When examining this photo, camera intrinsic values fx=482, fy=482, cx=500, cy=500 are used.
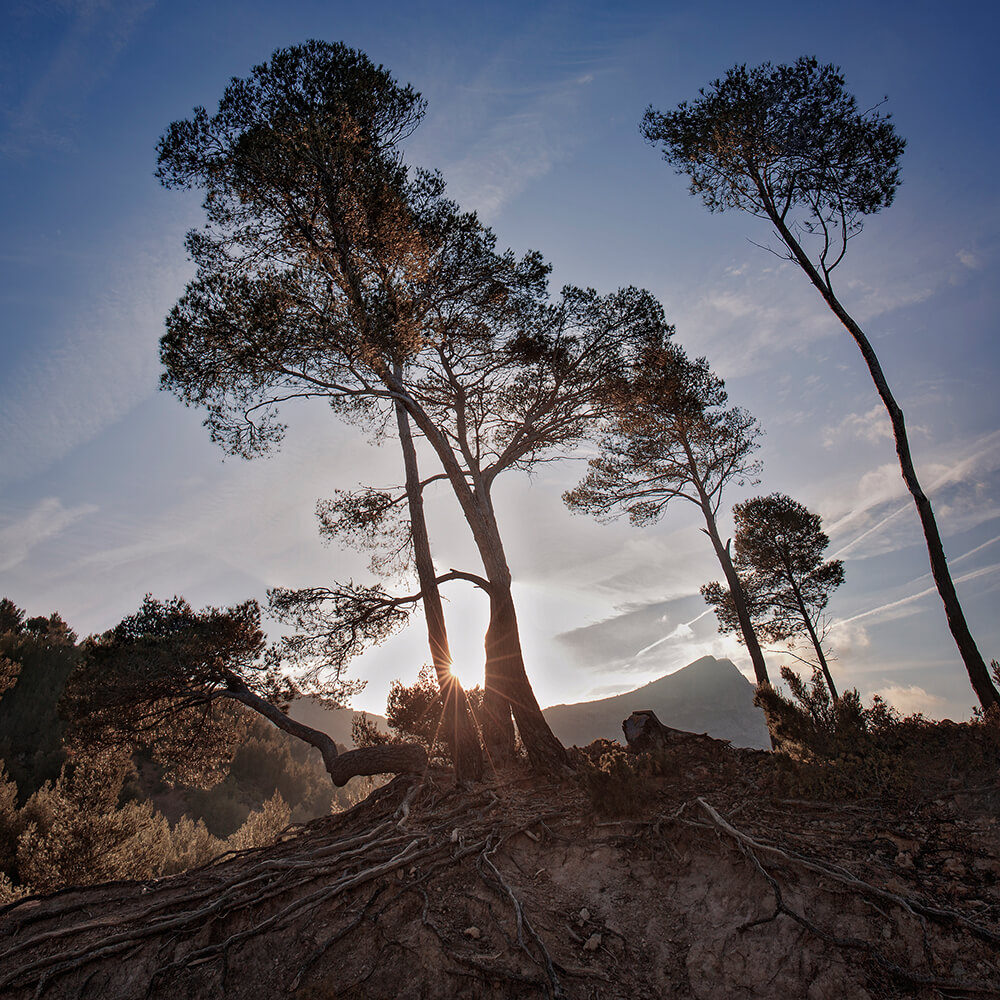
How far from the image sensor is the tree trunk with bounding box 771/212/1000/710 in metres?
7.35

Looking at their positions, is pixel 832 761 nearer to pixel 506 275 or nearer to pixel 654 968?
pixel 654 968

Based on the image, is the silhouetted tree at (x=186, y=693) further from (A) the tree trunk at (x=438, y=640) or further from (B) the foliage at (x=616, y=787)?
(B) the foliage at (x=616, y=787)

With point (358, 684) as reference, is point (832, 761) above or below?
below

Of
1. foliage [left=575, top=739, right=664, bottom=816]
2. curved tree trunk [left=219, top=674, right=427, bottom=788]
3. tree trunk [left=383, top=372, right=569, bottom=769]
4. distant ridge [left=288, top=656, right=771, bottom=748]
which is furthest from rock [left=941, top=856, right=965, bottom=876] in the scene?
distant ridge [left=288, top=656, right=771, bottom=748]

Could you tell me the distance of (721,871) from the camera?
4.41 metres

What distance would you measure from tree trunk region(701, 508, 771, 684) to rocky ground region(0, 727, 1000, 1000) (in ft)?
28.4

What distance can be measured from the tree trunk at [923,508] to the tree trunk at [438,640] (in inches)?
301

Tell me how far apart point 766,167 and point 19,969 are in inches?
660

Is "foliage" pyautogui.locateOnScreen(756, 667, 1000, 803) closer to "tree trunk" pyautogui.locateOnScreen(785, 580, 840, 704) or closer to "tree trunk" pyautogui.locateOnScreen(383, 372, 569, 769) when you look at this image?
"tree trunk" pyautogui.locateOnScreen(383, 372, 569, 769)

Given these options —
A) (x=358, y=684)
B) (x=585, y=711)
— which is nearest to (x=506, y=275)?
(x=358, y=684)

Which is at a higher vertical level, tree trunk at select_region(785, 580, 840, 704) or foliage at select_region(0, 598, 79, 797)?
foliage at select_region(0, 598, 79, 797)

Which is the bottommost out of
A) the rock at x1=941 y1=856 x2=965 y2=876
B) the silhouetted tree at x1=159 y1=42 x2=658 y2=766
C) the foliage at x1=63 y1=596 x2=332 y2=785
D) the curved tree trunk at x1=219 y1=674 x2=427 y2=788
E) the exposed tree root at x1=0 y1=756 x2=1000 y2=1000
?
the rock at x1=941 y1=856 x2=965 y2=876

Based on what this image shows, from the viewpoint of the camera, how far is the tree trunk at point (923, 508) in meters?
7.35

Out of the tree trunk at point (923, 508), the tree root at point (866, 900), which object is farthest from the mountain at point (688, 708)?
the tree root at point (866, 900)
